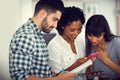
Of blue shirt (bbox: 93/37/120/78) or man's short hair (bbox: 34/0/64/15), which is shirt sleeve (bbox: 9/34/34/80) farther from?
blue shirt (bbox: 93/37/120/78)

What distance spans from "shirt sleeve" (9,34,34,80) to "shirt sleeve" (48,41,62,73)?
3.9 inches

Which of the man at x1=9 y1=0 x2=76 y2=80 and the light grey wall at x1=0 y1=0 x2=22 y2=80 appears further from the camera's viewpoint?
the light grey wall at x1=0 y1=0 x2=22 y2=80

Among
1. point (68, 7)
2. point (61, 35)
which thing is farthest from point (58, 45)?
point (68, 7)

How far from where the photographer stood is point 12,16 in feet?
3.05

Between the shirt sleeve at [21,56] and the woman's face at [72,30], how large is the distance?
0.15 metres

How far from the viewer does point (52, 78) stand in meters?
0.85

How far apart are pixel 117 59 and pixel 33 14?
369 millimetres

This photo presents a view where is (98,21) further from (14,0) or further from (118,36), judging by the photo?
(14,0)

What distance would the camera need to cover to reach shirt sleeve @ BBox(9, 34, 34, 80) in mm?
789

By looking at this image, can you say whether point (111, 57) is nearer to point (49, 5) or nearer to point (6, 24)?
point (49, 5)

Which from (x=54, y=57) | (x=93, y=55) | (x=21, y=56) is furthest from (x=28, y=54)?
(x=93, y=55)

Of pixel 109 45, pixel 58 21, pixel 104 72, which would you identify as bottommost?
pixel 104 72

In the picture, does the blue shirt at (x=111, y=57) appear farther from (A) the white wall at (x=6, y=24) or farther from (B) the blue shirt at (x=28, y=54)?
(A) the white wall at (x=6, y=24)

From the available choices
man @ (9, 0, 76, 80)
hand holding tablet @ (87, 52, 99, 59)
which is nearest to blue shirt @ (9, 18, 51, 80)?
man @ (9, 0, 76, 80)
